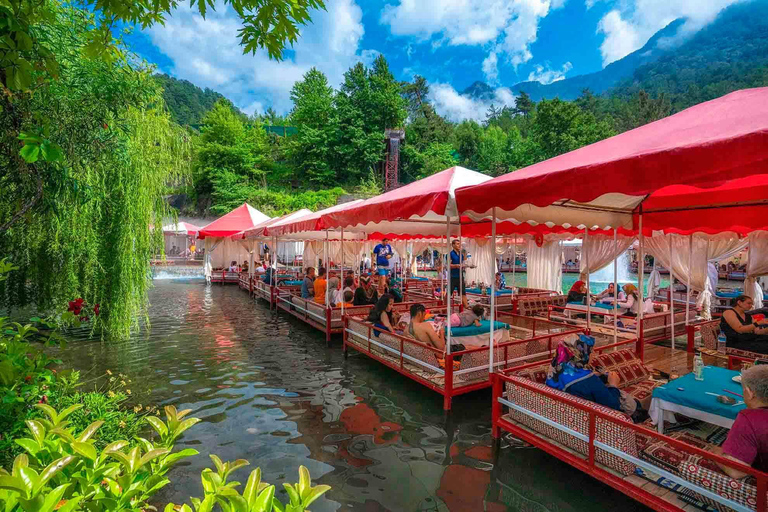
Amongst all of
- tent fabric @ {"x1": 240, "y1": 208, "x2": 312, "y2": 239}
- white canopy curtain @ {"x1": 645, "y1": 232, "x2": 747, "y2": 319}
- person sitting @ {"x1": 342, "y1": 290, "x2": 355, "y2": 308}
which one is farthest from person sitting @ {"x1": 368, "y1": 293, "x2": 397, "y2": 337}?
white canopy curtain @ {"x1": 645, "y1": 232, "x2": 747, "y2": 319}

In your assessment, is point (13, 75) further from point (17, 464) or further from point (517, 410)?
point (517, 410)

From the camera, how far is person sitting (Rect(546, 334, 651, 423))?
4.01 metres

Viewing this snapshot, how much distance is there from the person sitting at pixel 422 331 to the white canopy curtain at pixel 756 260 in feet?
30.2

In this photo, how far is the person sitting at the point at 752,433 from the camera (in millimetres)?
2713

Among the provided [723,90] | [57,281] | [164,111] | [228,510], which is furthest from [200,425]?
[723,90]

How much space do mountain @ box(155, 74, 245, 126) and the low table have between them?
3244 inches

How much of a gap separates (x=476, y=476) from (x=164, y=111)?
10.7 metres

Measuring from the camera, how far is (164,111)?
388 inches

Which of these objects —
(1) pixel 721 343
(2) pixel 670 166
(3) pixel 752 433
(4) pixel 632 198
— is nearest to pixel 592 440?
(3) pixel 752 433

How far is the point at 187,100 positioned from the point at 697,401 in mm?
101836

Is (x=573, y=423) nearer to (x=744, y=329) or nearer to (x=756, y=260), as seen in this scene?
(x=744, y=329)

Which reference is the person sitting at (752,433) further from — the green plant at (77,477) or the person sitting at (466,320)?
the person sitting at (466,320)

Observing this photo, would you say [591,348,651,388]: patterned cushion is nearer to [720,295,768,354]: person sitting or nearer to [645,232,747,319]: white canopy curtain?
[720,295,768,354]: person sitting

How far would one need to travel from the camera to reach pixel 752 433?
276 cm
